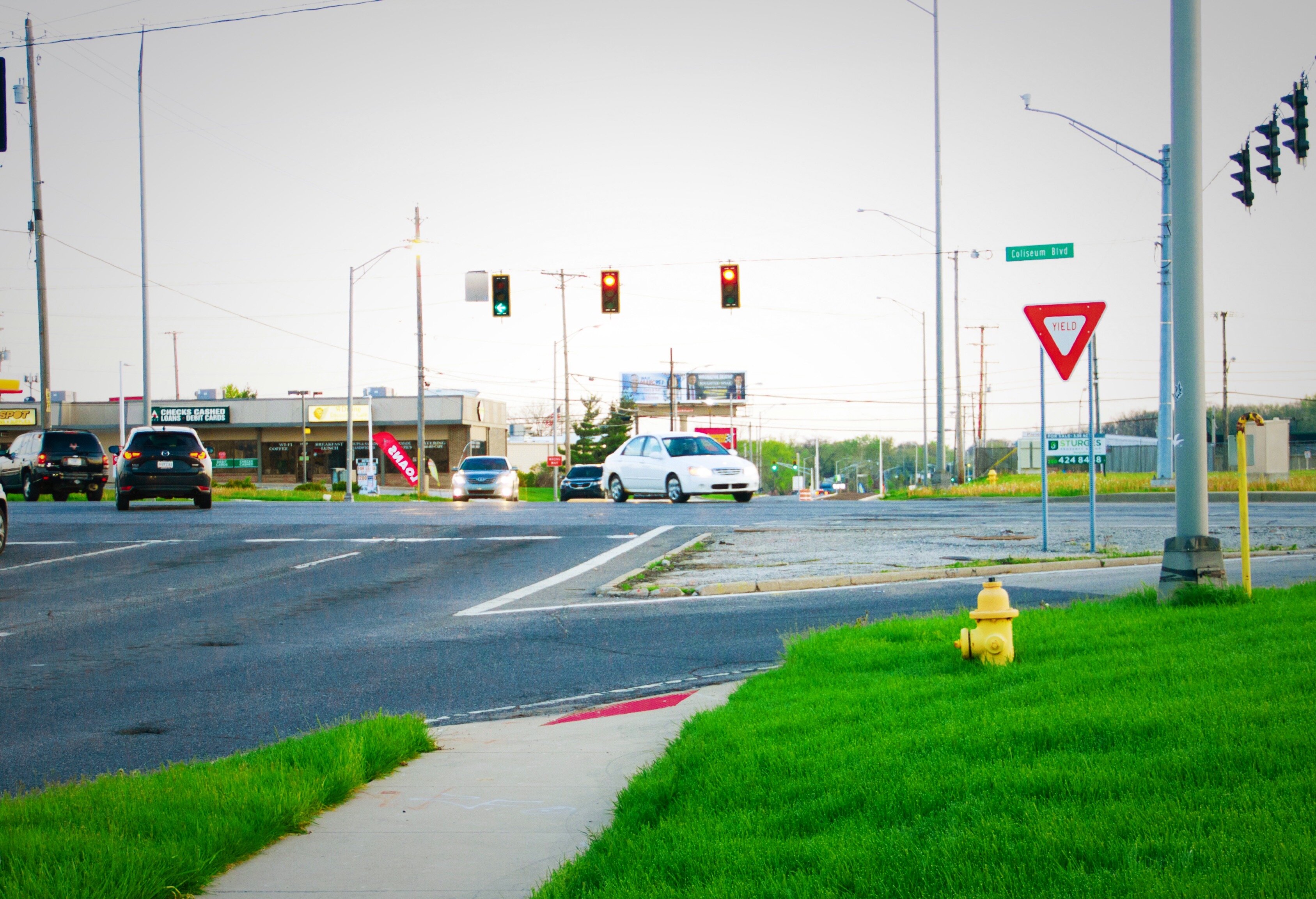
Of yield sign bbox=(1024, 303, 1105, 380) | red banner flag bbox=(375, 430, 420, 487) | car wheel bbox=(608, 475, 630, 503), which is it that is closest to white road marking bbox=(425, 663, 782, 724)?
yield sign bbox=(1024, 303, 1105, 380)

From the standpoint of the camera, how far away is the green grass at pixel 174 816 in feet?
12.0

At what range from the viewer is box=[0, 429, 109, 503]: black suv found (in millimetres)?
30016

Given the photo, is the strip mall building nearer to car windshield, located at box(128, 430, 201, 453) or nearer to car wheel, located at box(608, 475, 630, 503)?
car wheel, located at box(608, 475, 630, 503)

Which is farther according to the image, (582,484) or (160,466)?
(582,484)

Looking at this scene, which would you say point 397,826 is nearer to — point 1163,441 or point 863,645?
point 863,645

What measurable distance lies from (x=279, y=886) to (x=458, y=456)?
2846 inches

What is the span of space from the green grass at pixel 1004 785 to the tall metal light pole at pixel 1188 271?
2.00m

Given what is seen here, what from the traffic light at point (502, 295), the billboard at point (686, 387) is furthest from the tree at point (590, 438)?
the traffic light at point (502, 295)

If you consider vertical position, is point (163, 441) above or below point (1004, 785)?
above

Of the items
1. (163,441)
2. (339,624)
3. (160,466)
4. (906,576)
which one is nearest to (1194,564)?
(906,576)

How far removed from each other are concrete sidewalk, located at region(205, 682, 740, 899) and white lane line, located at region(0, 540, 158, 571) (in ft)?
35.4

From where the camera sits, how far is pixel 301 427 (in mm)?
78000

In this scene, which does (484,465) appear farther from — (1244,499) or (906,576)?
(1244,499)

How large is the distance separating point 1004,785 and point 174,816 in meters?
3.22
